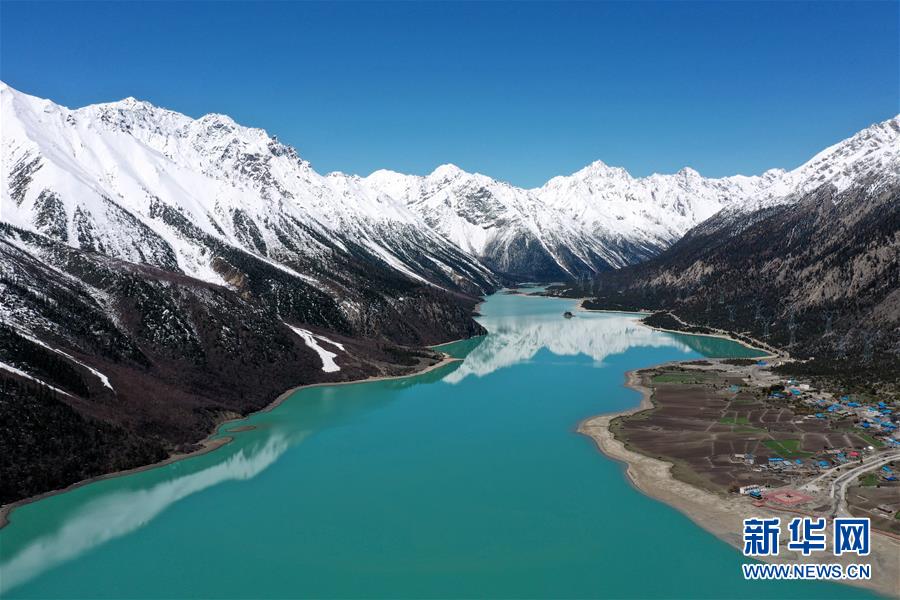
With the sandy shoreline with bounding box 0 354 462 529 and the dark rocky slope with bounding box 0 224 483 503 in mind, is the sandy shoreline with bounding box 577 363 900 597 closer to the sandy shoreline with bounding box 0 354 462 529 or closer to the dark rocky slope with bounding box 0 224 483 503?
the sandy shoreline with bounding box 0 354 462 529

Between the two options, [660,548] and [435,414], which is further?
[435,414]

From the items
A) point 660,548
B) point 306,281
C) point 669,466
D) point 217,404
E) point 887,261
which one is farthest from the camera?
point 306,281

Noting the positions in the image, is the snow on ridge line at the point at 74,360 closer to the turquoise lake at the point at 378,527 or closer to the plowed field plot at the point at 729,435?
the turquoise lake at the point at 378,527

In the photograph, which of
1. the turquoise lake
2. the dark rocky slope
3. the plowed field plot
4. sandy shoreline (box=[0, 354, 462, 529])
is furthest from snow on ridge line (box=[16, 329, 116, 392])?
the plowed field plot


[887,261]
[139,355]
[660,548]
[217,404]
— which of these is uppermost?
[887,261]

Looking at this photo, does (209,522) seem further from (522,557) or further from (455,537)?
(522,557)

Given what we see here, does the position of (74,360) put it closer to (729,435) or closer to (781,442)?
(729,435)

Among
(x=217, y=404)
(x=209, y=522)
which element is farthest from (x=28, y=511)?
(x=217, y=404)
